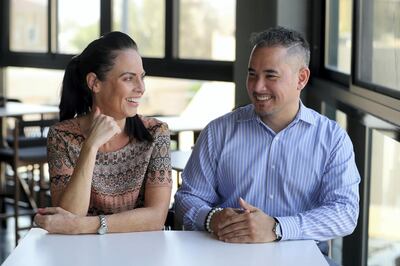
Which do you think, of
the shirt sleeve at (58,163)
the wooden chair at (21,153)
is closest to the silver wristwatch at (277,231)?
the shirt sleeve at (58,163)

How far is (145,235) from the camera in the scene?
8.20 feet

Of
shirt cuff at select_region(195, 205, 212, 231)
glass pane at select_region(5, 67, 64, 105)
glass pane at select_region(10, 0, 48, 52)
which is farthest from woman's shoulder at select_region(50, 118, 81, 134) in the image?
glass pane at select_region(10, 0, 48, 52)

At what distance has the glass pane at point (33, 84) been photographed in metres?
7.43

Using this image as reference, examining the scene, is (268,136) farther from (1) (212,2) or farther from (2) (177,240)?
(1) (212,2)

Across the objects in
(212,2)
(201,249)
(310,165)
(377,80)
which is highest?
(212,2)

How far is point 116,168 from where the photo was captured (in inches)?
113

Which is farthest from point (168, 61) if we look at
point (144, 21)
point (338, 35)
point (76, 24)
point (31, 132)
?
point (338, 35)

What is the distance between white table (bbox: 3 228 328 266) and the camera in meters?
2.22

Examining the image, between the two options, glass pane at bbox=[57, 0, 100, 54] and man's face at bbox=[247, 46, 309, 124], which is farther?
glass pane at bbox=[57, 0, 100, 54]

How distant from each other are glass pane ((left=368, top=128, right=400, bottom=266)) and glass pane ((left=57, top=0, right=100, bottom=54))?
409 centimetres

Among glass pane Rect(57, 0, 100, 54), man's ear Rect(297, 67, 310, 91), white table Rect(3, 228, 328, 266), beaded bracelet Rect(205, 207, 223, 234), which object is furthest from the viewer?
glass pane Rect(57, 0, 100, 54)

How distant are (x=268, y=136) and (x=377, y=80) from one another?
2.92ft

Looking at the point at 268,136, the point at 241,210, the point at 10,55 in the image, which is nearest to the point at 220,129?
the point at 268,136

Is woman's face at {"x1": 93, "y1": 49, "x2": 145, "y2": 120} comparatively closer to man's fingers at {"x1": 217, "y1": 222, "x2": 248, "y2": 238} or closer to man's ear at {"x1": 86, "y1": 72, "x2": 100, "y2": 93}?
man's ear at {"x1": 86, "y1": 72, "x2": 100, "y2": 93}
